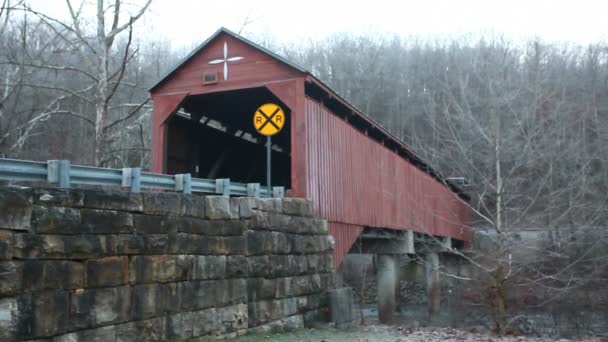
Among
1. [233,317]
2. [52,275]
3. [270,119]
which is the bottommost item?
[233,317]

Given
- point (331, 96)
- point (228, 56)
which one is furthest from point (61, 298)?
point (331, 96)

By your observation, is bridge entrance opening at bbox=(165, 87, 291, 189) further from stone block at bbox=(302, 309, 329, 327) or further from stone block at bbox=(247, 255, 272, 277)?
stone block at bbox=(302, 309, 329, 327)

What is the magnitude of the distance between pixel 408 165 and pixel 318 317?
9.66 metres

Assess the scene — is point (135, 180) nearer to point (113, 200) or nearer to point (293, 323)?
point (113, 200)

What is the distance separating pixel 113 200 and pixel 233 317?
9.44 feet

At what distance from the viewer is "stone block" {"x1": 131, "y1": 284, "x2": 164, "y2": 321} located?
6824 millimetres

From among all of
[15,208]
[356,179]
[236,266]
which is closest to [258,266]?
[236,266]

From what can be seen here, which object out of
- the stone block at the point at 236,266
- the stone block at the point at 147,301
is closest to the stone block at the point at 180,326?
the stone block at the point at 147,301

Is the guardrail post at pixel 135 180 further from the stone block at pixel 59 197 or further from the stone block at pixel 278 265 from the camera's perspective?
the stone block at pixel 278 265

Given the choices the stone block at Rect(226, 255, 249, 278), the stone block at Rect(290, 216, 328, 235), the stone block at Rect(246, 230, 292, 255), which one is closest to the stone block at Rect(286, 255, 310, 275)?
the stone block at Rect(246, 230, 292, 255)

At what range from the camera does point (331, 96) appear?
12.9 m

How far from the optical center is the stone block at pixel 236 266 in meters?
8.60

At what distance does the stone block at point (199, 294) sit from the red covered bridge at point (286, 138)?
11.6ft

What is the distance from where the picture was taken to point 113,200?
263 inches
